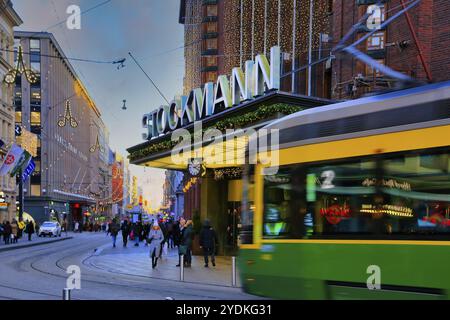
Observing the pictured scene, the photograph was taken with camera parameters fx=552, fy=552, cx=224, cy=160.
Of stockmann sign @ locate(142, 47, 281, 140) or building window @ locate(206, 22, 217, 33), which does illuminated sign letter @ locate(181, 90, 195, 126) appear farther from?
building window @ locate(206, 22, 217, 33)

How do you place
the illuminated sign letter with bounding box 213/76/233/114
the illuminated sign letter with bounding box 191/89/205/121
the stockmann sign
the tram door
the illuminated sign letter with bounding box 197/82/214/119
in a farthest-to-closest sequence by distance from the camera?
the tram door → the illuminated sign letter with bounding box 191/89/205/121 → the illuminated sign letter with bounding box 197/82/214/119 → the illuminated sign letter with bounding box 213/76/233/114 → the stockmann sign

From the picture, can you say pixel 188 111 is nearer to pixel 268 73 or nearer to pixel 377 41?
pixel 268 73

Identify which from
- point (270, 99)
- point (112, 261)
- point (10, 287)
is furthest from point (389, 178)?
point (112, 261)

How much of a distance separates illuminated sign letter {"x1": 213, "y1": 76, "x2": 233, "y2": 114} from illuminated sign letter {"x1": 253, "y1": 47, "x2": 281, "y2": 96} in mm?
1873

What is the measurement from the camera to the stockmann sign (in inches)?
709

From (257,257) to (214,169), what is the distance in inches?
622

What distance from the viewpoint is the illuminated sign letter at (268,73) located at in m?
17.5

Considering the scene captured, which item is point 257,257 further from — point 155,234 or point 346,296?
point 155,234

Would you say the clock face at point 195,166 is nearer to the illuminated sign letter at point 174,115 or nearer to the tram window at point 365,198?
the illuminated sign letter at point 174,115

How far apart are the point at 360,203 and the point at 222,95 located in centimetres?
1318

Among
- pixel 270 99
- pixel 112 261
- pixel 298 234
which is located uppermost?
pixel 270 99

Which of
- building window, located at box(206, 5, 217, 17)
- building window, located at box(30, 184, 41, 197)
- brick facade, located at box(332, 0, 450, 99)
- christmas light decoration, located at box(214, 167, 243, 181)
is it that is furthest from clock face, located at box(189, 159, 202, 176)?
building window, located at box(30, 184, 41, 197)

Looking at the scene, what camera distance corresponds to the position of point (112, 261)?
23625 mm

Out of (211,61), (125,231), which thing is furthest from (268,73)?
(211,61)
